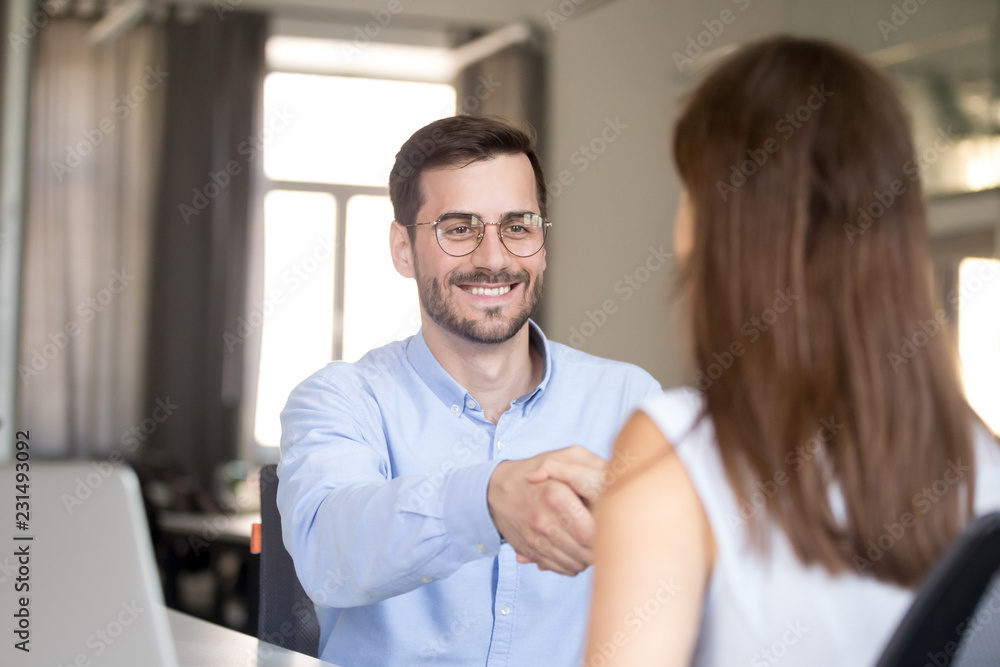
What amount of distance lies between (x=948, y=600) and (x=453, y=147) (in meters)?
1.52

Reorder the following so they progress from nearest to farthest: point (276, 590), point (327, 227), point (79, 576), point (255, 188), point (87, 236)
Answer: point (79, 576) < point (276, 590) < point (87, 236) < point (255, 188) < point (327, 227)

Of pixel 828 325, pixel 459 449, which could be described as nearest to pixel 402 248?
pixel 459 449

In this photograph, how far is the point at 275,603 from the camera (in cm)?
171

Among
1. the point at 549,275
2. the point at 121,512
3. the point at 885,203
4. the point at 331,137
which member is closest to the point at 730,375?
the point at 885,203

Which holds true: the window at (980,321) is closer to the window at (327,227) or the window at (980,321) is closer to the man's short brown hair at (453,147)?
the man's short brown hair at (453,147)

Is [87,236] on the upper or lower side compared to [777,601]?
upper

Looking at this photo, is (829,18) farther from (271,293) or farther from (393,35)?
(271,293)

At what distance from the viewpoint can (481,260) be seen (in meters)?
2.01

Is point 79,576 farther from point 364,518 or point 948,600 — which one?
point 948,600

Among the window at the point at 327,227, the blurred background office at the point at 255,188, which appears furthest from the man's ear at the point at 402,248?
the window at the point at 327,227

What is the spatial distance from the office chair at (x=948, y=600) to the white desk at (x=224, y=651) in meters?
1.02

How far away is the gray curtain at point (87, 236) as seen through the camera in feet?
19.3

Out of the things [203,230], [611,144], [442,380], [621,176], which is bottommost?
[442,380]

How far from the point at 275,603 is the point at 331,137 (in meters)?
5.08
